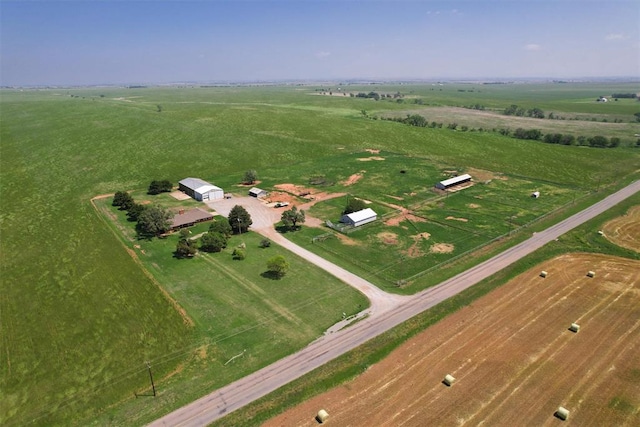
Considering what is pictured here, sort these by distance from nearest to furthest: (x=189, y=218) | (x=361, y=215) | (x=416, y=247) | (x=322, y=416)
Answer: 1. (x=322, y=416)
2. (x=416, y=247)
3. (x=361, y=215)
4. (x=189, y=218)

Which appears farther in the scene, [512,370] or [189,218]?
[189,218]

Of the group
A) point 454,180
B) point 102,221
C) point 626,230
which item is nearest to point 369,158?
point 454,180

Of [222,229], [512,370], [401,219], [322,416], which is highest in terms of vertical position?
[222,229]

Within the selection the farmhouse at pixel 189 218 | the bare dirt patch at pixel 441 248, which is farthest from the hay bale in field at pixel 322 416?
the farmhouse at pixel 189 218

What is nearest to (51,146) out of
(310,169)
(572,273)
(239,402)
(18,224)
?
(18,224)

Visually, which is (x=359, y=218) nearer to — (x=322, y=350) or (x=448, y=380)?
(x=322, y=350)

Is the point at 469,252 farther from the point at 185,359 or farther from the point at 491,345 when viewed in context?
the point at 185,359

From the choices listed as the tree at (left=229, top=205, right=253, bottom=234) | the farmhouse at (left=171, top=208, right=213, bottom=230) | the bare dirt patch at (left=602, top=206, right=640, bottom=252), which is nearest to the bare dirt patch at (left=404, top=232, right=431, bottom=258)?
the tree at (left=229, top=205, right=253, bottom=234)

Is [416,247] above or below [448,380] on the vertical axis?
below
